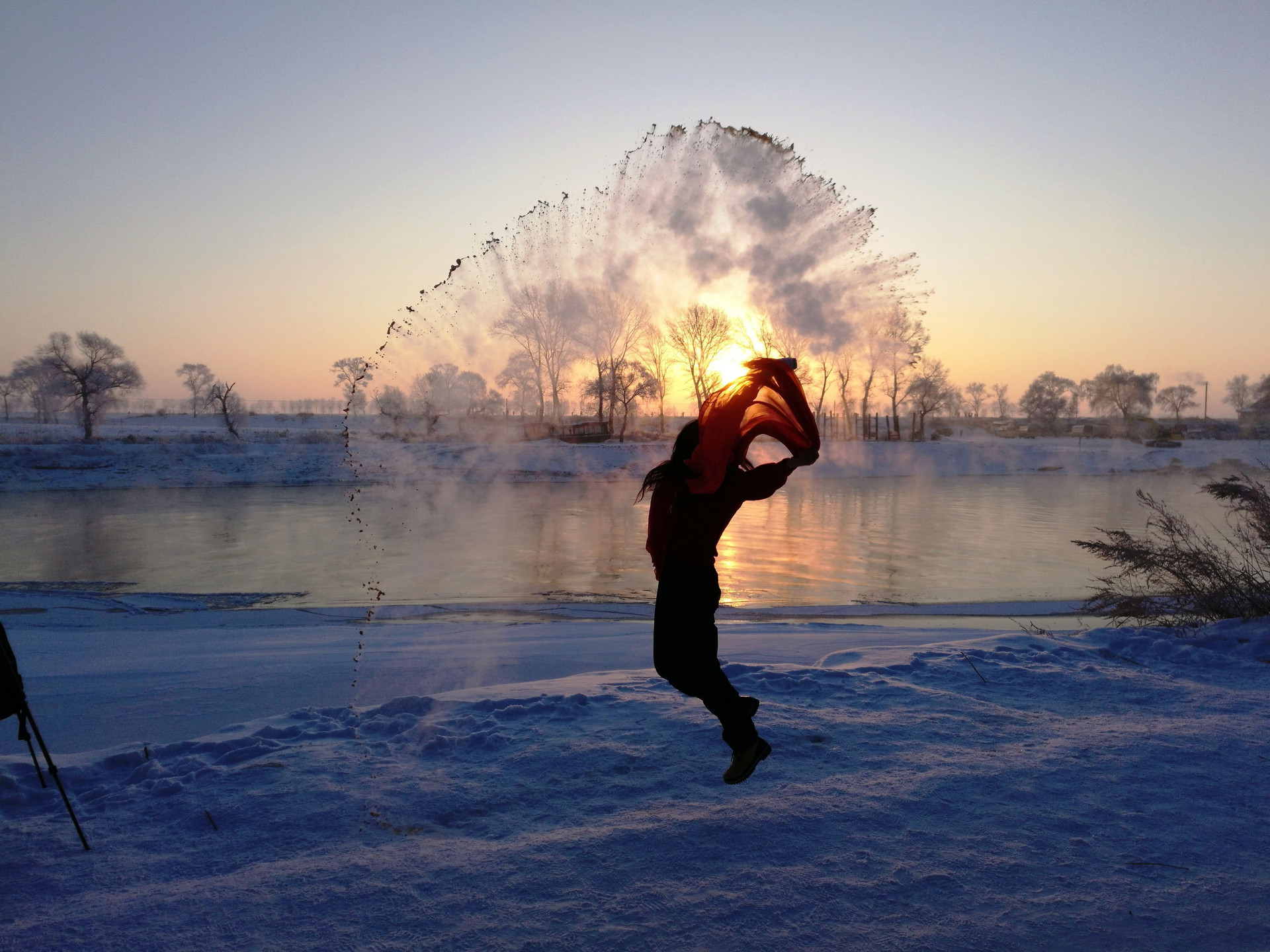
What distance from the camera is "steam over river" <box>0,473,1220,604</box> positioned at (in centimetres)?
1350

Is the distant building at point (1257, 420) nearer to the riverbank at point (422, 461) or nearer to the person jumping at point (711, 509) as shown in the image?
the riverbank at point (422, 461)

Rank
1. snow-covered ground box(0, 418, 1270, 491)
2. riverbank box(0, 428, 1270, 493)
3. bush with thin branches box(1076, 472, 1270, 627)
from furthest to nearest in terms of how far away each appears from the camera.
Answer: snow-covered ground box(0, 418, 1270, 491)
riverbank box(0, 428, 1270, 493)
bush with thin branches box(1076, 472, 1270, 627)

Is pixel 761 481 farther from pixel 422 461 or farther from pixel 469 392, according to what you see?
pixel 422 461

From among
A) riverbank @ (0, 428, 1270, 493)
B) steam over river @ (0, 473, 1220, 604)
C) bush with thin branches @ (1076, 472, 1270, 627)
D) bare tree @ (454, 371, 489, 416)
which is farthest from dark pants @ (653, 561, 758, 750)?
riverbank @ (0, 428, 1270, 493)

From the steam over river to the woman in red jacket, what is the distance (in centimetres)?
836

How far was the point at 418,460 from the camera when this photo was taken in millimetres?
41031

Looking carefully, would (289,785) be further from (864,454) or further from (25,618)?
(864,454)

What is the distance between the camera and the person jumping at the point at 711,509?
3752 millimetres

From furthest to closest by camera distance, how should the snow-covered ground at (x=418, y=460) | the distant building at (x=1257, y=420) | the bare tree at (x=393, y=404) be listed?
the distant building at (x=1257, y=420) < the snow-covered ground at (x=418, y=460) < the bare tree at (x=393, y=404)

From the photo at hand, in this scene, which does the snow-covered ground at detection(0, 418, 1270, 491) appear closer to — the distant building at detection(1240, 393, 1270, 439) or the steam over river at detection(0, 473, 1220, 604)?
the steam over river at detection(0, 473, 1220, 604)

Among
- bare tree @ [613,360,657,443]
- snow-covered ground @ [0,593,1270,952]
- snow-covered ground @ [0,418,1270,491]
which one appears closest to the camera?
snow-covered ground @ [0,593,1270,952]

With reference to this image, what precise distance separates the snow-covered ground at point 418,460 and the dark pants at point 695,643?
1239 inches

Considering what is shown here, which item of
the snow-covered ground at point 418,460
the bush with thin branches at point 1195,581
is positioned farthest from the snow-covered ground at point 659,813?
the snow-covered ground at point 418,460

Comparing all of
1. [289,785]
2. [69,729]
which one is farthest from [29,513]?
[289,785]
